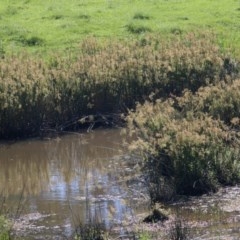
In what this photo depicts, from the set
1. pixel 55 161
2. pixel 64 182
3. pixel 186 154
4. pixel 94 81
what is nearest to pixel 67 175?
pixel 64 182

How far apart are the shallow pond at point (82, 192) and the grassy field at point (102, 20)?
16.7 feet

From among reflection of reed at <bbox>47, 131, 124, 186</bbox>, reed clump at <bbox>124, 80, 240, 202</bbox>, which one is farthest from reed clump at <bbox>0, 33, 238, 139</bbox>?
reed clump at <bbox>124, 80, 240, 202</bbox>

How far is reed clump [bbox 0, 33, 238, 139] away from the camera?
15.5 m

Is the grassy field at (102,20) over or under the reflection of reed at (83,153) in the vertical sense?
over

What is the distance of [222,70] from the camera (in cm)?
1647

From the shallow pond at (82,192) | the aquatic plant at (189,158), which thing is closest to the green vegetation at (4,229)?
the shallow pond at (82,192)

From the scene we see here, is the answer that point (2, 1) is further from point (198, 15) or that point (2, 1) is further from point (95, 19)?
point (198, 15)

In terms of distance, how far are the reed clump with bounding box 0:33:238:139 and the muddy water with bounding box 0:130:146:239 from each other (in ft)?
1.86

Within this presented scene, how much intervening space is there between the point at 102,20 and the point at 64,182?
32.9 feet

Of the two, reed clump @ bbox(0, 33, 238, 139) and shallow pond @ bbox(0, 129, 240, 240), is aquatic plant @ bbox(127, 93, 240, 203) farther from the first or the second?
reed clump @ bbox(0, 33, 238, 139)

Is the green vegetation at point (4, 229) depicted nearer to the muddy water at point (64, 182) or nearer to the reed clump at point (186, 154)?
the muddy water at point (64, 182)

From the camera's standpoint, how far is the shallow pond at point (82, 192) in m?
10.4

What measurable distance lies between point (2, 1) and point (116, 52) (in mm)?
9452

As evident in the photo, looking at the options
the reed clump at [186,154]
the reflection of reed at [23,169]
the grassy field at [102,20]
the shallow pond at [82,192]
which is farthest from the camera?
the grassy field at [102,20]
